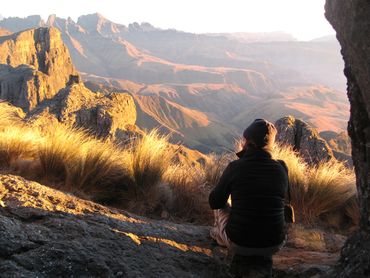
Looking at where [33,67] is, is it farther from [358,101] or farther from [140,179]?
[358,101]

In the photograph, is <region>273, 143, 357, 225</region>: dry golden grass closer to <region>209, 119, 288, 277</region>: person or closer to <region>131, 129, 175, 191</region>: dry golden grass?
<region>131, 129, 175, 191</region>: dry golden grass

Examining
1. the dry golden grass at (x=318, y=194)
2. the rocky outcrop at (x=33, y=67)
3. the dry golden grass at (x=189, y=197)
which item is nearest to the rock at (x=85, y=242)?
the dry golden grass at (x=189, y=197)

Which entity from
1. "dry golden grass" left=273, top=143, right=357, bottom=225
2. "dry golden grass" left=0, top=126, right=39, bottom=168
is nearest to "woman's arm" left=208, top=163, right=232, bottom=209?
"dry golden grass" left=273, top=143, right=357, bottom=225

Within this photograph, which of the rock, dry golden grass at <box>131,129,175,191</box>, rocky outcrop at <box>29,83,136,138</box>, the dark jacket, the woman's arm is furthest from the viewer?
rocky outcrop at <box>29,83,136,138</box>

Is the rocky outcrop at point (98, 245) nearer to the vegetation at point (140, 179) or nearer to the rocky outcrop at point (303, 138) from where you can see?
the vegetation at point (140, 179)

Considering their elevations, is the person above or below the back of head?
below

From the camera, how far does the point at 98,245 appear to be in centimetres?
379

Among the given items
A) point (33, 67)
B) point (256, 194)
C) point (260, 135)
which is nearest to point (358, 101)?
point (260, 135)

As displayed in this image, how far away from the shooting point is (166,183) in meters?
6.71

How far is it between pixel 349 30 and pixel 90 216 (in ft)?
10.2

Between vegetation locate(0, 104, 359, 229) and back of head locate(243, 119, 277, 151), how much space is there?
8.51 ft

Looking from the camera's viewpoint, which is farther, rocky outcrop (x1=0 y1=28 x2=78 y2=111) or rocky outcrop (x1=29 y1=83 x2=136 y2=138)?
rocky outcrop (x1=0 y1=28 x2=78 y2=111)

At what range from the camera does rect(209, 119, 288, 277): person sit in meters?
3.90

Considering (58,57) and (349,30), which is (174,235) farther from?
(58,57)
